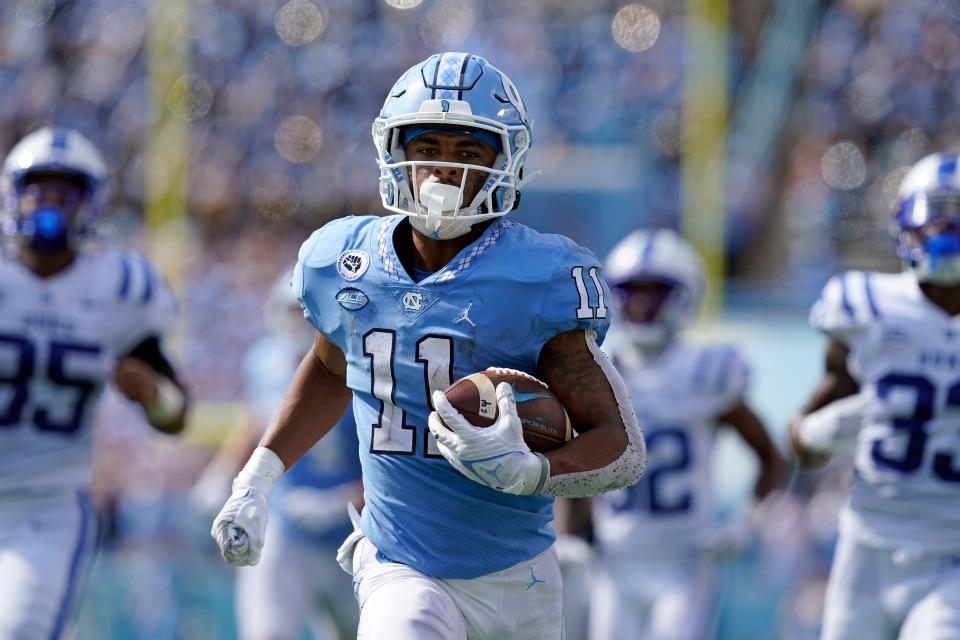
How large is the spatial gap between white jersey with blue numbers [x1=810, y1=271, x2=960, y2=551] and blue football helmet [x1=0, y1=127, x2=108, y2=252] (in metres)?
2.11

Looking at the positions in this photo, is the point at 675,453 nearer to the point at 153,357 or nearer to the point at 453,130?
the point at 153,357

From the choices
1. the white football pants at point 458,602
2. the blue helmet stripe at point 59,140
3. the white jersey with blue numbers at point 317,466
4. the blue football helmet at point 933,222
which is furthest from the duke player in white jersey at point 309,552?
the white football pants at point 458,602

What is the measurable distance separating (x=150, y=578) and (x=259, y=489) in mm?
5423

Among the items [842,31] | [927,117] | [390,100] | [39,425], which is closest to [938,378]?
[390,100]

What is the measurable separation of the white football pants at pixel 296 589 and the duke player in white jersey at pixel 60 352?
1.25m

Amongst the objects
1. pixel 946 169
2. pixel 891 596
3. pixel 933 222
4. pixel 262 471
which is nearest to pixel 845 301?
pixel 933 222

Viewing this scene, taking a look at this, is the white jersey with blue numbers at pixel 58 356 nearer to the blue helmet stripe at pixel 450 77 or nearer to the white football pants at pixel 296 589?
the white football pants at pixel 296 589

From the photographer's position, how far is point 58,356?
13.6 ft

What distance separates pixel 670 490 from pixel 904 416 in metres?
1.48

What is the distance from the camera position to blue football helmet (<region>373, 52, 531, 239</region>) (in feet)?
8.66

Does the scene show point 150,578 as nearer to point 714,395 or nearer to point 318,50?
point 714,395

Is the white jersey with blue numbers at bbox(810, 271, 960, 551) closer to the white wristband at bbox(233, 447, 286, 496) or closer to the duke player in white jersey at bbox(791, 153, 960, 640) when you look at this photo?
the duke player in white jersey at bbox(791, 153, 960, 640)

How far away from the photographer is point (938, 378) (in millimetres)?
3811

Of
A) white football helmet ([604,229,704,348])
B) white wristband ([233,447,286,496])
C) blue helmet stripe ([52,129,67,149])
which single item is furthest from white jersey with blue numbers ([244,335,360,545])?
white wristband ([233,447,286,496])
